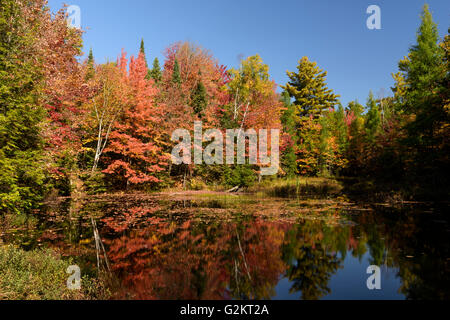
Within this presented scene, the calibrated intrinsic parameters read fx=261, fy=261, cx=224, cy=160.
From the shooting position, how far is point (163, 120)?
26516 millimetres

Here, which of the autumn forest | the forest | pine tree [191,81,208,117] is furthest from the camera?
pine tree [191,81,208,117]

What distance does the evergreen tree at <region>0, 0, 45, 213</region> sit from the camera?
8.48 metres

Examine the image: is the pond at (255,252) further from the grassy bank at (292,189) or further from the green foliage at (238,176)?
the green foliage at (238,176)

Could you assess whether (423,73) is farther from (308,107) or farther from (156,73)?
(156,73)

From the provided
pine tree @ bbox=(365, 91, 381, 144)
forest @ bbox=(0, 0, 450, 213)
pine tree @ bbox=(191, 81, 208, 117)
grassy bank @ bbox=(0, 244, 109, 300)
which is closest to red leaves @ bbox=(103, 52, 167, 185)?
forest @ bbox=(0, 0, 450, 213)

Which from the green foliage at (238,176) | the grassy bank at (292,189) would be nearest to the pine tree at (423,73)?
the grassy bank at (292,189)

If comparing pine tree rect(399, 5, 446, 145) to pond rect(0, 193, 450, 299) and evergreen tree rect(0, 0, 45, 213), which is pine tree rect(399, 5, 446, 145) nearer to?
pond rect(0, 193, 450, 299)

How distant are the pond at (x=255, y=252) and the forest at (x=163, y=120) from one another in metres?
3.16

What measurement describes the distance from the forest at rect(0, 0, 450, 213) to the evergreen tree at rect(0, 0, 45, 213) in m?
0.05

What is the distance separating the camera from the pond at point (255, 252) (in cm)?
498

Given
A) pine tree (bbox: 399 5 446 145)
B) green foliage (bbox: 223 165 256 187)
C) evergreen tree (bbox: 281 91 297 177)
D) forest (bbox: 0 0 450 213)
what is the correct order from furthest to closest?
1. evergreen tree (bbox: 281 91 297 177)
2. green foliage (bbox: 223 165 256 187)
3. pine tree (bbox: 399 5 446 145)
4. forest (bbox: 0 0 450 213)

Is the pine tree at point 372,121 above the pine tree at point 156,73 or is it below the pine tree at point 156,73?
below

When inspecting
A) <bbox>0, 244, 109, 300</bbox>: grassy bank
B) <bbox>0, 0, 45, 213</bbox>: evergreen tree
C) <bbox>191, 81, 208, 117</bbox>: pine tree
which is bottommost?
<bbox>0, 244, 109, 300</bbox>: grassy bank

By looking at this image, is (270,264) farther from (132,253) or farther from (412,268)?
(132,253)
